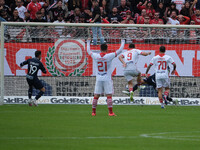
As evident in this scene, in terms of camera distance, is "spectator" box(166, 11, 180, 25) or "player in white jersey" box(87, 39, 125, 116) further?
"spectator" box(166, 11, 180, 25)

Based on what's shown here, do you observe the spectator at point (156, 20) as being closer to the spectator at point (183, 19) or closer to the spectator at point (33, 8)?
the spectator at point (183, 19)

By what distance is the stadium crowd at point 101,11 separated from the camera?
77.6 feet

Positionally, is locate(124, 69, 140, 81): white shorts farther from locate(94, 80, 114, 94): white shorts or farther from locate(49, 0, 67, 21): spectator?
locate(94, 80, 114, 94): white shorts

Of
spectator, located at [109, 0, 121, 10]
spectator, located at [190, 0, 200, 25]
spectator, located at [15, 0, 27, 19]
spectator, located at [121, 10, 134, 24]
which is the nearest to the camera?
spectator, located at [121, 10, 134, 24]

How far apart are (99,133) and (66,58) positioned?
1105 cm

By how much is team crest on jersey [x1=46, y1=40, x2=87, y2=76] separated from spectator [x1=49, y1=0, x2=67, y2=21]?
297 cm

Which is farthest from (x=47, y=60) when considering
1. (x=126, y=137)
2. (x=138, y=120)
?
(x=126, y=137)

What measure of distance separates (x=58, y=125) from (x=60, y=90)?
9109mm

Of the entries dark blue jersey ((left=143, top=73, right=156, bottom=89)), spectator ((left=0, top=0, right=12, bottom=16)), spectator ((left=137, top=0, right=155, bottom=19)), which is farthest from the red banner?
spectator ((left=137, top=0, right=155, bottom=19))

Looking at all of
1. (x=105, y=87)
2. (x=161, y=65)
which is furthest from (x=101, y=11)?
(x=105, y=87)

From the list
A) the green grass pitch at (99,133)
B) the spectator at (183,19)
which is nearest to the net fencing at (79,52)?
the spectator at (183,19)

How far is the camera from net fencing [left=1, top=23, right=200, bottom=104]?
21.1 m

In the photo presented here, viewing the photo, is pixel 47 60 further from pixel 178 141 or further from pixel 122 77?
pixel 178 141

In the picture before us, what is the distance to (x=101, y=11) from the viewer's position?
24.5 m
